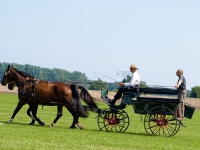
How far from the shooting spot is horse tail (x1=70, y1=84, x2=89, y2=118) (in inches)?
735

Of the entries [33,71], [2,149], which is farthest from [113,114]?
[33,71]

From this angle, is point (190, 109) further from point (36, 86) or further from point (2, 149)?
point (2, 149)

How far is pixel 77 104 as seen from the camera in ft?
61.8

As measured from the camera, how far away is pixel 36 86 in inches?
761

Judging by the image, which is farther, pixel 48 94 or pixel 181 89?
pixel 48 94

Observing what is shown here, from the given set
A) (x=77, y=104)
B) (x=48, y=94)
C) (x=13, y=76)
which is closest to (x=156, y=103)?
(x=77, y=104)

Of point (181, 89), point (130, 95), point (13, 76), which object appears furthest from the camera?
point (13, 76)

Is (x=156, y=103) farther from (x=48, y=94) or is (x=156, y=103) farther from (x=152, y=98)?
(x=48, y=94)

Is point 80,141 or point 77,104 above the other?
point 77,104

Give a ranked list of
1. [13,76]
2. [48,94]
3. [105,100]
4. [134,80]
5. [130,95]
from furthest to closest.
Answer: [13,76] < [48,94] < [105,100] < [130,95] < [134,80]

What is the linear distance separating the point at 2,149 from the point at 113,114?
6735mm

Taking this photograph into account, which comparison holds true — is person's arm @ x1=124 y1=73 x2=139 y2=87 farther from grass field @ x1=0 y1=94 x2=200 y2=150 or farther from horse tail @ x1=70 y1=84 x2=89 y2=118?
horse tail @ x1=70 y1=84 x2=89 y2=118

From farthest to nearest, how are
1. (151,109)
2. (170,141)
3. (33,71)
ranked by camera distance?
1. (33,71)
2. (151,109)
3. (170,141)

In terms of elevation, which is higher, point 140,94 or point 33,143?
point 140,94
